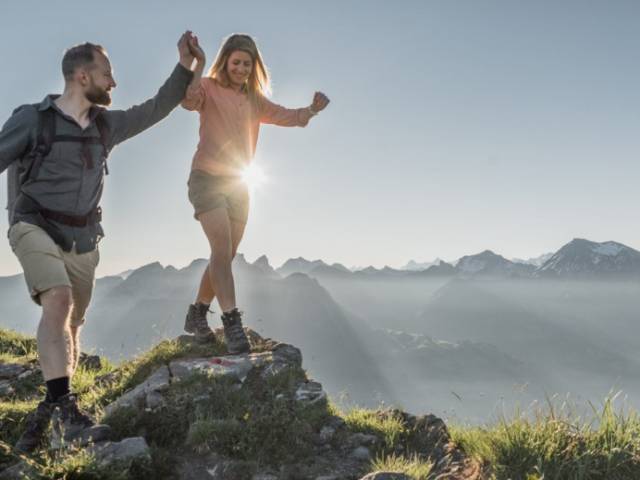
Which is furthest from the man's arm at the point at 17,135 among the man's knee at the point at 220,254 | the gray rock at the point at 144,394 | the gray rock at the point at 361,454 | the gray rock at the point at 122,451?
the gray rock at the point at 361,454

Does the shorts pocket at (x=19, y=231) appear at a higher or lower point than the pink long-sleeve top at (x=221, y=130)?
lower

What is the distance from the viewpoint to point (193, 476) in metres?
3.80

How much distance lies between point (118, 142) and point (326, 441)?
362 centimetres

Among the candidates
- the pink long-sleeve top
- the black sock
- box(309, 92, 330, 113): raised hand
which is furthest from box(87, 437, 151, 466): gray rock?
box(309, 92, 330, 113): raised hand

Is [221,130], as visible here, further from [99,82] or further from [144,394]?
[144,394]

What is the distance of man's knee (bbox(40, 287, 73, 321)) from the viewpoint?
4.15 metres

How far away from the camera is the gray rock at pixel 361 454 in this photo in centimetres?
427

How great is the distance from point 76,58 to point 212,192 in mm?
2277

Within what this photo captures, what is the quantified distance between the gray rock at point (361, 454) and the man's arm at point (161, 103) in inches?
150

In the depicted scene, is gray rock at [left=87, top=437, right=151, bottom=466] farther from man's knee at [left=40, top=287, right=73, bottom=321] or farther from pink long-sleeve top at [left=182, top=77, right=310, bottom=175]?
pink long-sleeve top at [left=182, top=77, right=310, bottom=175]

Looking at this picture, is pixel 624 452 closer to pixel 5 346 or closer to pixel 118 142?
pixel 118 142

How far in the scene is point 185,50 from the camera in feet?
17.6

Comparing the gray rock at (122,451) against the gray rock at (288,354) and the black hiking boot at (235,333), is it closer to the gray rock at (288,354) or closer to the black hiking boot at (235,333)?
the gray rock at (288,354)

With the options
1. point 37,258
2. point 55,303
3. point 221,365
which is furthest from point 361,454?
point 37,258
